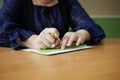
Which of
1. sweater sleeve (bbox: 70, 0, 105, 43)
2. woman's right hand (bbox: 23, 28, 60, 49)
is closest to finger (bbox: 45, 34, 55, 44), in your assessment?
woman's right hand (bbox: 23, 28, 60, 49)

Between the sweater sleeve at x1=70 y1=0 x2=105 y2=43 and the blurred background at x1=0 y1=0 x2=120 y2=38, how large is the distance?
3.24ft

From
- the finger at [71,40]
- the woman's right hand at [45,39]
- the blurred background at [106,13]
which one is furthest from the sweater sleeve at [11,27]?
the blurred background at [106,13]

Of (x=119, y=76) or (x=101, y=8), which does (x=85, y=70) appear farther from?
(x=101, y=8)

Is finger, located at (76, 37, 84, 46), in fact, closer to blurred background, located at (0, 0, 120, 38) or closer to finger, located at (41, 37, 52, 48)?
finger, located at (41, 37, 52, 48)

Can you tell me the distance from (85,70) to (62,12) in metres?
0.73

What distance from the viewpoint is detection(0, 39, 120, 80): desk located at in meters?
0.68

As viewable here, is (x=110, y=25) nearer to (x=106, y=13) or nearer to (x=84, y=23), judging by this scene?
(x=106, y=13)

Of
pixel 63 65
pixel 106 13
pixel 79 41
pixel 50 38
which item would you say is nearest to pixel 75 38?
pixel 79 41

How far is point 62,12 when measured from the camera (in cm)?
143

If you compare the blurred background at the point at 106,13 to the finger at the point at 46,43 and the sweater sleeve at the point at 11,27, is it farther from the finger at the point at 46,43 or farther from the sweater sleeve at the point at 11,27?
the finger at the point at 46,43

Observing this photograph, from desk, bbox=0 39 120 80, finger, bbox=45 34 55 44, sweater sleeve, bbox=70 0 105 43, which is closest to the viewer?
desk, bbox=0 39 120 80

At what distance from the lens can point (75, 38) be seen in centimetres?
115

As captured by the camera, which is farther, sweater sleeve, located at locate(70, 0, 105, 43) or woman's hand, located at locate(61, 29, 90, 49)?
sweater sleeve, located at locate(70, 0, 105, 43)

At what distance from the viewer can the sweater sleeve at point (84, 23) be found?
1.31 meters
